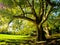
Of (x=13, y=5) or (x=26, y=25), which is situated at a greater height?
(x=13, y=5)

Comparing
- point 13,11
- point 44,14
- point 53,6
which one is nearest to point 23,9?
point 13,11

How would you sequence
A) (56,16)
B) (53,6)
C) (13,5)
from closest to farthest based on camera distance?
(53,6)
(13,5)
(56,16)

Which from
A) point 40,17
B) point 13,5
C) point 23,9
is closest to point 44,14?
point 40,17

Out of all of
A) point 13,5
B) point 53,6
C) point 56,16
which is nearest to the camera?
point 53,6

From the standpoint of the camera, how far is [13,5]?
16.3 meters

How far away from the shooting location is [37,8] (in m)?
18.2

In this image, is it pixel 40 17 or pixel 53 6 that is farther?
pixel 40 17

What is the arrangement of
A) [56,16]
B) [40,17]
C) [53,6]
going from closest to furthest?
[53,6], [40,17], [56,16]

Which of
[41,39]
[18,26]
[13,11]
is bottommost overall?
[41,39]

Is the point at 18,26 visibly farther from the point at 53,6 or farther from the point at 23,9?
the point at 53,6

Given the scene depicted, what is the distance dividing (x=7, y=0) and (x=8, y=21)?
2927 millimetres

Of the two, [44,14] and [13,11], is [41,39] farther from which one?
[13,11]

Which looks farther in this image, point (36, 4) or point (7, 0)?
point (36, 4)

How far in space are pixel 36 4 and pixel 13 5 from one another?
92.0 inches
